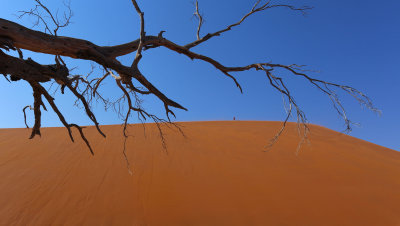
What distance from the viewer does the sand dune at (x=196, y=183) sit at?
5.30m

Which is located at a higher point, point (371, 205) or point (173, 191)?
point (371, 205)

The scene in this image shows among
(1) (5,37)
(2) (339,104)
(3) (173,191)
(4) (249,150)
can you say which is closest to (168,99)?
(1) (5,37)

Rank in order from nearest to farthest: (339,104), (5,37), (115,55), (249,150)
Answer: (5,37) → (115,55) → (339,104) → (249,150)

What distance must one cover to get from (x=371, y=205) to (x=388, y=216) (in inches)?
16.9

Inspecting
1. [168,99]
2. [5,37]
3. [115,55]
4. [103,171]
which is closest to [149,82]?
[168,99]

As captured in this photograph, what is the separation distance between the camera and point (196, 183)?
6672mm

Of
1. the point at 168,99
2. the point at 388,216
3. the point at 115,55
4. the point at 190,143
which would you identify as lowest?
the point at 388,216

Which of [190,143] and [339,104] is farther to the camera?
[190,143]

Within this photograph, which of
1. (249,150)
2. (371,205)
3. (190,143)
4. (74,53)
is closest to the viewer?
(74,53)

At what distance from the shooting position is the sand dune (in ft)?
17.4

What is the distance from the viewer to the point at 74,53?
3381 millimetres

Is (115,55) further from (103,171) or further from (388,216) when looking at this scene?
(388,216)

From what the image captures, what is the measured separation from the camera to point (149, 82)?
3566 millimetres

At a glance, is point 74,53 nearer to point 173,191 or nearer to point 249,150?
point 173,191
